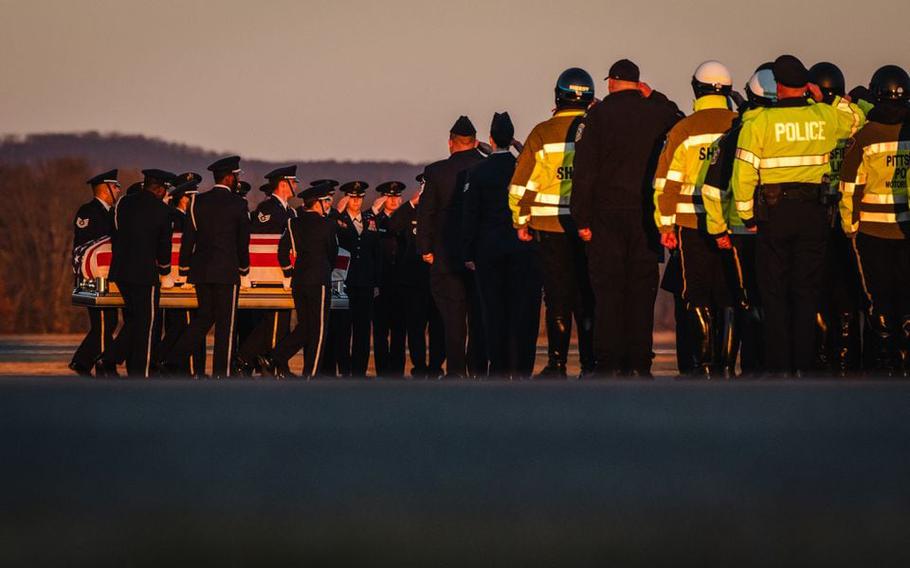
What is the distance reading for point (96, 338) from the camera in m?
17.4

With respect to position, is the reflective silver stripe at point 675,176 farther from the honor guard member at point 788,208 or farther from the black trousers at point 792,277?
the black trousers at point 792,277

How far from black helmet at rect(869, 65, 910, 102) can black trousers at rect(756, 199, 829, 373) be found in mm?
1263

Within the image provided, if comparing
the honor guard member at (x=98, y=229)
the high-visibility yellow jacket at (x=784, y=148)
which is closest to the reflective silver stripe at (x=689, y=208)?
the high-visibility yellow jacket at (x=784, y=148)

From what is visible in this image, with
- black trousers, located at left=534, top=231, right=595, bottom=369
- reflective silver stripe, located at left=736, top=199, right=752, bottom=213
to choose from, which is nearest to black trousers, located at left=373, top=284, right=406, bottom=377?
black trousers, located at left=534, top=231, right=595, bottom=369

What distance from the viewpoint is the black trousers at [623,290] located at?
11.4 meters

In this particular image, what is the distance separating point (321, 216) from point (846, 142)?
6.24 meters

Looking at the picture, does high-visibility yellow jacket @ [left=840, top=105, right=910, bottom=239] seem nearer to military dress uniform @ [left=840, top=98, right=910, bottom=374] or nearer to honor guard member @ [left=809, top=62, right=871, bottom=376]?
military dress uniform @ [left=840, top=98, right=910, bottom=374]

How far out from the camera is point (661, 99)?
12.4m

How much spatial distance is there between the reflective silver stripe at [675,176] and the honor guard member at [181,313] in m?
6.77

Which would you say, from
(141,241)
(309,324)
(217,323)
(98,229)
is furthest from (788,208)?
(98,229)

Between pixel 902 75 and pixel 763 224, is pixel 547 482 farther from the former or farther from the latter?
pixel 902 75

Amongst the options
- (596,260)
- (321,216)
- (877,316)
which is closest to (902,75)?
(877,316)

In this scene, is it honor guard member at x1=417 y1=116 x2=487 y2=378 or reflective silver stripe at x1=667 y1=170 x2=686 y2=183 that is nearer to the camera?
reflective silver stripe at x1=667 y1=170 x2=686 y2=183

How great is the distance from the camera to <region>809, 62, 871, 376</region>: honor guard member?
12781 millimetres
